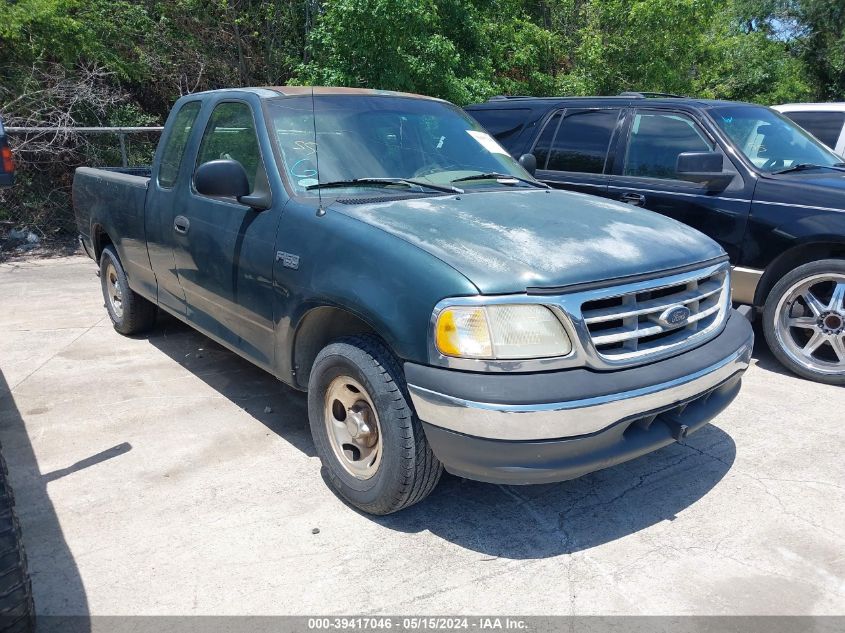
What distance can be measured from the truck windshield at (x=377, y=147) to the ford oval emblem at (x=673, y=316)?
4.33 ft

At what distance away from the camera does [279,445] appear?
4074mm

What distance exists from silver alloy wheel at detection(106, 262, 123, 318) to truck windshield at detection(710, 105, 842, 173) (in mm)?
5083

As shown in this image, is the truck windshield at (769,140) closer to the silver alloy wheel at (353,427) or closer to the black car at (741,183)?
the black car at (741,183)

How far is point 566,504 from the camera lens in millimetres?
3459

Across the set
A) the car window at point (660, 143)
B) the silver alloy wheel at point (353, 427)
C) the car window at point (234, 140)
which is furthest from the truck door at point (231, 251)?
the car window at point (660, 143)

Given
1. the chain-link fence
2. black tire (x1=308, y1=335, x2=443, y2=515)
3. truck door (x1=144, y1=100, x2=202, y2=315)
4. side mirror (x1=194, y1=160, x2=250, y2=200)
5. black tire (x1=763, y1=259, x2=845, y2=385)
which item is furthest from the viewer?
the chain-link fence

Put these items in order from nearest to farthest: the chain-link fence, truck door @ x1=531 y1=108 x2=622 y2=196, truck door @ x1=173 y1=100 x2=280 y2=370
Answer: truck door @ x1=173 y1=100 x2=280 y2=370 → truck door @ x1=531 y1=108 x2=622 y2=196 → the chain-link fence

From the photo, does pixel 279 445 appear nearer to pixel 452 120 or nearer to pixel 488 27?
pixel 452 120

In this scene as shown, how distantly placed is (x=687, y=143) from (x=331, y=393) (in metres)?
3.93

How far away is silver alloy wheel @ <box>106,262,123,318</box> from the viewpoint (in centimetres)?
596

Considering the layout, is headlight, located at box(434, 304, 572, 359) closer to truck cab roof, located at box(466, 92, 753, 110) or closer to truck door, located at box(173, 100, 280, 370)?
truck door, located at box(173, 100, 280, 370)

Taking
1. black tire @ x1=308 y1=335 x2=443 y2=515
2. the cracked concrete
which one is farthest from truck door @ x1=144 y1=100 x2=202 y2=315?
black tire @ x1=308 y1=335 x2=443 y2=515

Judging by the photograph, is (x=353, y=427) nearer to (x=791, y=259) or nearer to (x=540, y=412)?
(x=540, y=412)

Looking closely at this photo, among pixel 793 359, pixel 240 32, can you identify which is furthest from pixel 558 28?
pixel 793 359
